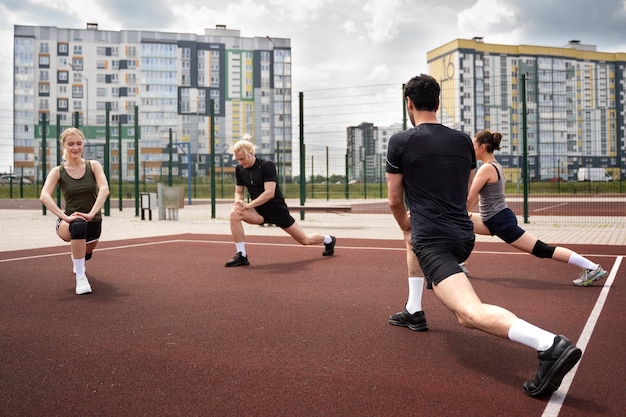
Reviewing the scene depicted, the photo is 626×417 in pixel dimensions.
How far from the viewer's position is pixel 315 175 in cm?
1944

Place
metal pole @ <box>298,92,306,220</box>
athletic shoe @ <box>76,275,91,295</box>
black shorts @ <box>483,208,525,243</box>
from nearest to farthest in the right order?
athletic shoe @ <box>76,275,91,295</box>
black shorts @ <box>483,208,525,243</box>
metal pole @ <box>298,92,306,220</box>

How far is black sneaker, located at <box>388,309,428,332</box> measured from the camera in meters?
4.14

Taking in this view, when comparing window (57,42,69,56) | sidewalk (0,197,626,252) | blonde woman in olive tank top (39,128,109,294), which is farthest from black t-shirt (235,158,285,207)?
window (57,42,69,56)

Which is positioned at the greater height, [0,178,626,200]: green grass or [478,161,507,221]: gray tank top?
[0,178,626,200]: green grass

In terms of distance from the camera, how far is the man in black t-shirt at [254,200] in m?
7.29

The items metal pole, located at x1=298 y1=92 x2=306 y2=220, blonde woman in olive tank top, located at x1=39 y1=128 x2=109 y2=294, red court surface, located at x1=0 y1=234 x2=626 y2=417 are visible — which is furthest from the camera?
metal pole, located at x1=298 y1=92 x2=306 y2=220

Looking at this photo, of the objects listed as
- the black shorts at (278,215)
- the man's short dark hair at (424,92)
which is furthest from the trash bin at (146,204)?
the man's short dark hair at (424,92)

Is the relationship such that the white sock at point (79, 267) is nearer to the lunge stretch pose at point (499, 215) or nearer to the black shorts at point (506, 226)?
the lunge stretch pose at point (499, 215)

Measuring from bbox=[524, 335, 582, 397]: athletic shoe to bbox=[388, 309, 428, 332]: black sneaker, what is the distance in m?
1.39

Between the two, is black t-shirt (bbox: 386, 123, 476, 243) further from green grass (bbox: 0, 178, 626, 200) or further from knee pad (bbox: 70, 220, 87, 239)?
green grass (bbox: 0, 178, 626, 200)

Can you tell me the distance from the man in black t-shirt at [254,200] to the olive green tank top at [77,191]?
6.33 feet

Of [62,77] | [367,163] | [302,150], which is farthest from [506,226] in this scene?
[62,77]

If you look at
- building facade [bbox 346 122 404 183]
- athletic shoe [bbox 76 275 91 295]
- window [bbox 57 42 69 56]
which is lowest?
athletic shoe [bbox 76 275 91 295]

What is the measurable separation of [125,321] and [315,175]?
50.0ft
